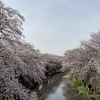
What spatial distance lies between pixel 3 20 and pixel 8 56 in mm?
2007

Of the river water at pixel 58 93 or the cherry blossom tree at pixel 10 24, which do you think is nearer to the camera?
the cherry blossom tree at pixel 10 24

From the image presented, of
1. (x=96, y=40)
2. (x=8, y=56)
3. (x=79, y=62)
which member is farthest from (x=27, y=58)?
(x=96, y=40)

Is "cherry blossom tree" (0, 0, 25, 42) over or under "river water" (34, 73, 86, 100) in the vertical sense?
over

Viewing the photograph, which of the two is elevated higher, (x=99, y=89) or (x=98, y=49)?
(x=98, y=49)

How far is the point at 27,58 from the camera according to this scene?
7.98m

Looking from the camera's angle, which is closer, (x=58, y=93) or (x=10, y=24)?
(x=10, y=24)

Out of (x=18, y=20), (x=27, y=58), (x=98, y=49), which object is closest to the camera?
(x=18, y=20)

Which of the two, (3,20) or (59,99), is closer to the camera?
(3,20)

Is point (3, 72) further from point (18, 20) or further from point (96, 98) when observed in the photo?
point (96, 98)

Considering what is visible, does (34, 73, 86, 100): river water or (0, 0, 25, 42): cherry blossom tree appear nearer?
(0, 0, 25, 42): cherry blossom tree

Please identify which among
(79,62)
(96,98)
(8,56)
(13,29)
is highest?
(13,29)

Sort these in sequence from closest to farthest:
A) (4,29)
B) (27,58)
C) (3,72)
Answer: (3,72) → (4,29) → (27,58)

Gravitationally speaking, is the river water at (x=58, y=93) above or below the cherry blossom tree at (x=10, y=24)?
below

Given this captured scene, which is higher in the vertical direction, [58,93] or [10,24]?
[10,24]
